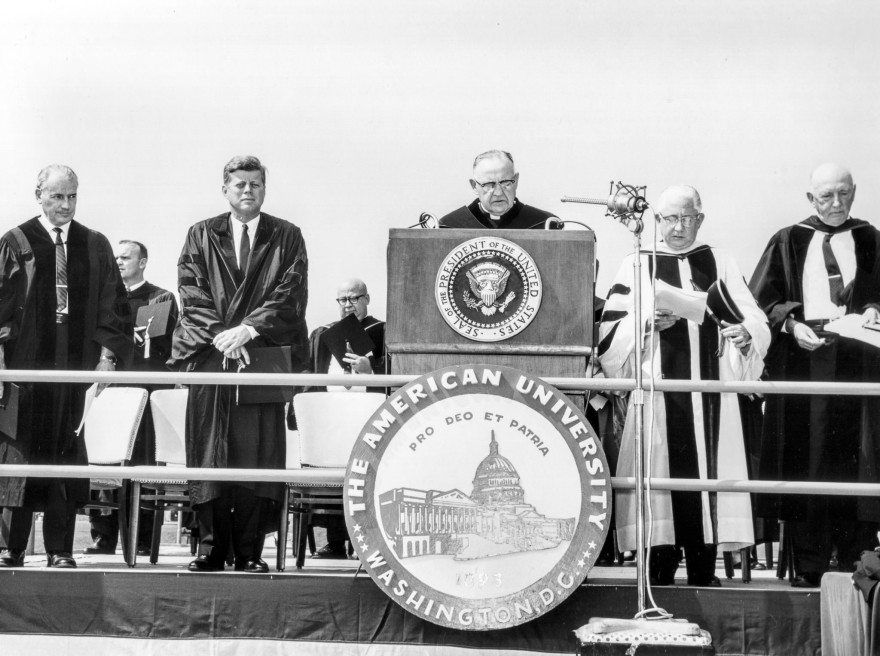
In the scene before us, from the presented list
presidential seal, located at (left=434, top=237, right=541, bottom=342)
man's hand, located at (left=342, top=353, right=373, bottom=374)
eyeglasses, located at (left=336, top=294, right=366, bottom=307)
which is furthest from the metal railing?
eyeglasses, located at (left=336, top=294, right=366, bottom=307)

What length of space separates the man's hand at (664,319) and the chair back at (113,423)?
2626mm

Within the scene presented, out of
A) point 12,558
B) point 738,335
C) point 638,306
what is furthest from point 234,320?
point 738,335

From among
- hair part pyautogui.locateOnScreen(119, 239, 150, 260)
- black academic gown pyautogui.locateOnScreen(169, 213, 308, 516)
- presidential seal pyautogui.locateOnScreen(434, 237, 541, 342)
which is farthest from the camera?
hair part pyautogui.locateOnScreen(119, 239, 150, 260)

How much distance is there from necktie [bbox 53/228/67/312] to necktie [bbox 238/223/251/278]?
2.89 feet

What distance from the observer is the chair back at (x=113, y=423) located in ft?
19.9

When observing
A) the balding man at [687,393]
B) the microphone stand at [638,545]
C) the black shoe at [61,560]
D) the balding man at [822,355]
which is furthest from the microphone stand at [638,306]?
the black shoe at [61,560]

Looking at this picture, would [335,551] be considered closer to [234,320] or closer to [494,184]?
[234,320]

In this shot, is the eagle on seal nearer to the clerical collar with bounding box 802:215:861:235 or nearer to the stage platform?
the stage platform

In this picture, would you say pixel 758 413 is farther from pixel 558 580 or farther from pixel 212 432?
pixel 212 432

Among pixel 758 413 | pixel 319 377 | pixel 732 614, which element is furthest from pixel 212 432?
pixel 758 413

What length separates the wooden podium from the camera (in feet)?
14.8

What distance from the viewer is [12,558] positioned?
518 centimetres

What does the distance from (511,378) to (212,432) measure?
1627mm

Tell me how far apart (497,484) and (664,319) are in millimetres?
1266
